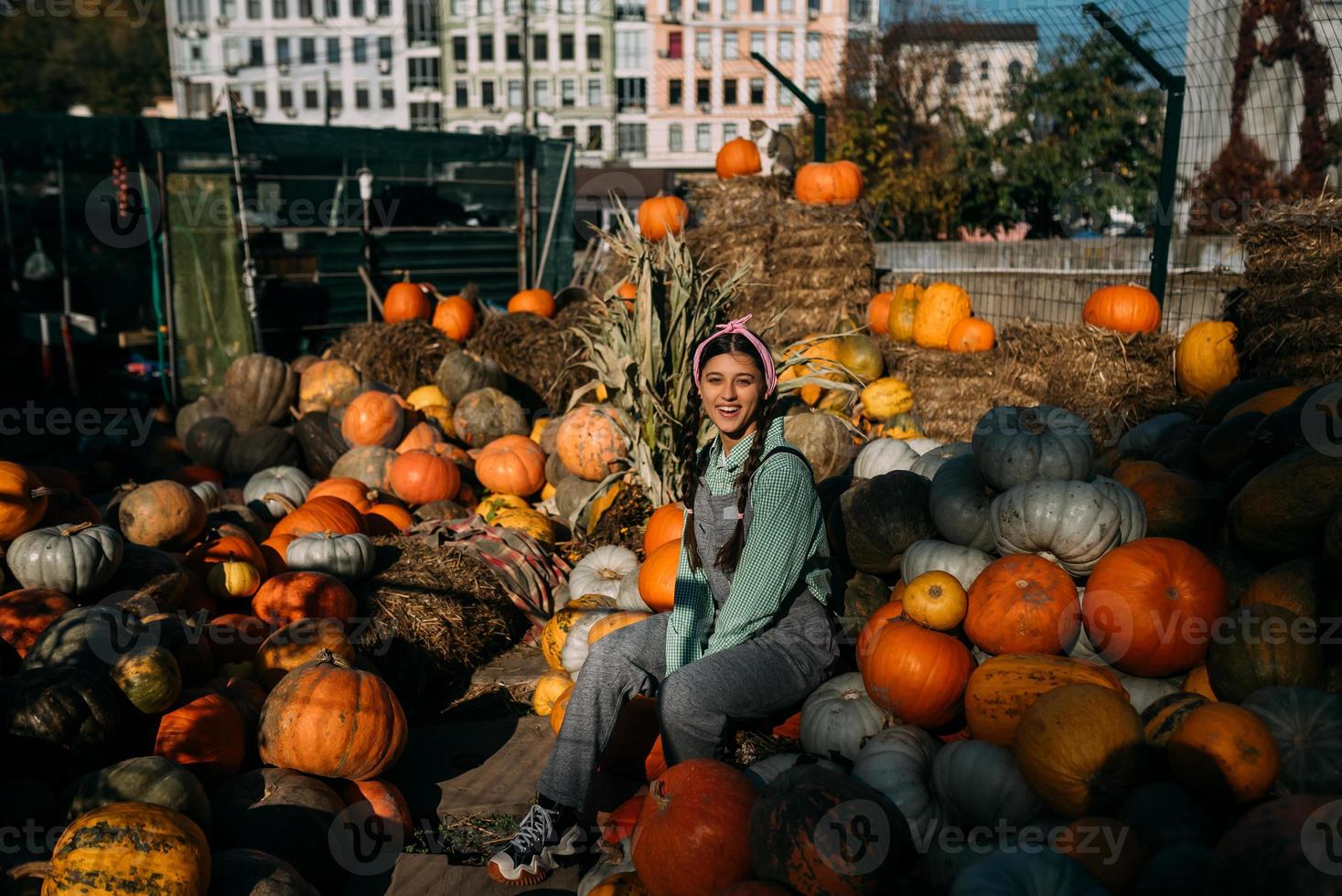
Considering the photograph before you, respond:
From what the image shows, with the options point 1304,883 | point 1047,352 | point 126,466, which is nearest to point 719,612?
point 1304,883

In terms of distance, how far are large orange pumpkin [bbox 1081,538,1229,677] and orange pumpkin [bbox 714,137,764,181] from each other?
6.70m

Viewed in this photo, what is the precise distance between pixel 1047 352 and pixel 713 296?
2321 mm

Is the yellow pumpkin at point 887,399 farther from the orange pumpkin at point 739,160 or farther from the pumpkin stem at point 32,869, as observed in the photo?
the pumpkin stem at point 32,869

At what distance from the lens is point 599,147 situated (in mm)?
50969

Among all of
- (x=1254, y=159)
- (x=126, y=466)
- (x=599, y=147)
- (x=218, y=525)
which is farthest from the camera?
(x=599, y=147)

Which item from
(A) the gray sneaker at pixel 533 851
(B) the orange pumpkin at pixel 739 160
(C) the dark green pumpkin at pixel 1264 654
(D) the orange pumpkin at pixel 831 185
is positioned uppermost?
(B) the orange pumpkin at pixel 739 160

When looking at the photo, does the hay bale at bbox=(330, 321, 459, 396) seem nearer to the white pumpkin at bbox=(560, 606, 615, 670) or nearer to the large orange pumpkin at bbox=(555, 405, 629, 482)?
the large orange pumpkin at bbox=(555, 405, 629, 482)

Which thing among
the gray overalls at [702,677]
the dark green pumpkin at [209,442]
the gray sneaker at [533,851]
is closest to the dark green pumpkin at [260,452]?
the dark green pumpkin at [209,442]

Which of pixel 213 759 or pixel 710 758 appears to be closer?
pixel 710 758

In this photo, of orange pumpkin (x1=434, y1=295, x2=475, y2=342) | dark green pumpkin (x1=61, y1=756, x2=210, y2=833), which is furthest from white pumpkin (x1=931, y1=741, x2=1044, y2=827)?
orange pumpkin (x1=434, y1=295, x2=475, y2=342)

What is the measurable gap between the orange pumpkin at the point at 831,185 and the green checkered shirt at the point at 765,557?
5807mm

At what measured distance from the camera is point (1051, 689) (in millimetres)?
2939

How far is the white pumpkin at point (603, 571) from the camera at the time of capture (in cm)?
494

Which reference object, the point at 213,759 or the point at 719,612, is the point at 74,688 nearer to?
the point at 213,759
